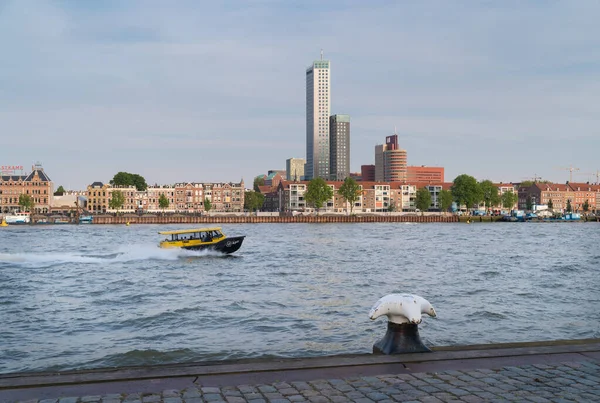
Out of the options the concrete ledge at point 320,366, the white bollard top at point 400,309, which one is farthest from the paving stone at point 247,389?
the white bollard top at point 400,309

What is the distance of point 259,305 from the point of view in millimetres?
29359

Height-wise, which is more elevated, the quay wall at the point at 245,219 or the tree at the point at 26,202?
the tree at the point at 26,202

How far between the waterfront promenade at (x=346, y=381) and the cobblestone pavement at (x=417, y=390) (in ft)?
0.05

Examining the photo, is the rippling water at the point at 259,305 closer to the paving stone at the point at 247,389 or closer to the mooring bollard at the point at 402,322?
the mooring bollard at the point at 402,322

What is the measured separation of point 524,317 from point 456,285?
1125cm

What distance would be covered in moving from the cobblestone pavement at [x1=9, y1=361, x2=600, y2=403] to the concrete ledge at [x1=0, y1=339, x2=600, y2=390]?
479mm

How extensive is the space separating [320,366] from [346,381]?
96 cm

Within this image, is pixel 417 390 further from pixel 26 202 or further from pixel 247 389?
pixel 26 202

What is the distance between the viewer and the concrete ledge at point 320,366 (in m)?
10.5

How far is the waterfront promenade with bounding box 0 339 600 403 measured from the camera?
9.67m

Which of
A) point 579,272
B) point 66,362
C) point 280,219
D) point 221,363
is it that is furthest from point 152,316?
point 280,219

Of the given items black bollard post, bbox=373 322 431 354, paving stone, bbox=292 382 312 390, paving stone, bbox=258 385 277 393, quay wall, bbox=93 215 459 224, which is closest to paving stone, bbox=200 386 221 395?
paving stone, bbox=258 385 277 393

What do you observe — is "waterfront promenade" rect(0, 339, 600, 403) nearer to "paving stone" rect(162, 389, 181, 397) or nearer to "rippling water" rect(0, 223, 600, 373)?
"paving stone" rect(162, 389, 181, 397)

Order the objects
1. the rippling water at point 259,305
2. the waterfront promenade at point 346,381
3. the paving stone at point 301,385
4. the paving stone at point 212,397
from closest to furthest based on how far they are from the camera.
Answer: the paving stone at point 212,397 < the waterfront promenade at point 346,381 < the paving stone at point 301,385 < the rippling water at point 259,305
